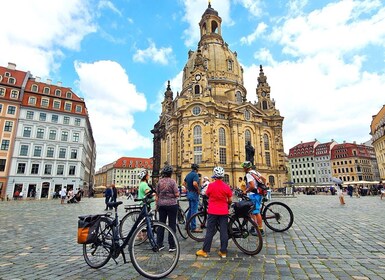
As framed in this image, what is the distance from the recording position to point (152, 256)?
155 inches

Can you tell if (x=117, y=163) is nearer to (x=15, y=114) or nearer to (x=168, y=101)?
(x=168, y=101)

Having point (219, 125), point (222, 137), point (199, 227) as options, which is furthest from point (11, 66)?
point (199, 227)

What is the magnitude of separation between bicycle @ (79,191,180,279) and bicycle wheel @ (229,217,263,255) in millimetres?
1829

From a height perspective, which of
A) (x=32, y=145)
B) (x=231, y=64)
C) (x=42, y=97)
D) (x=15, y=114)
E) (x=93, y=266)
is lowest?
(x=93, y=266)

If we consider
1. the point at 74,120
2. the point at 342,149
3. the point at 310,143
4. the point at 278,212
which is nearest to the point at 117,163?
the point at 74,120

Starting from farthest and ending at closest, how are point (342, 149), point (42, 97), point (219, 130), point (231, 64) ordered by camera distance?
point (342, 149) < point (231, 64) < point (219, 130) < point (42, 97)

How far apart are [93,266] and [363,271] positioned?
4.84 metres

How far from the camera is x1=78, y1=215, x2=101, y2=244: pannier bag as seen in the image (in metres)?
4.05

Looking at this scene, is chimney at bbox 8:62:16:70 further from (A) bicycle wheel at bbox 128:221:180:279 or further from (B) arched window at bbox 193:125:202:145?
(A) bicycle wheel at bbox 128:221:180:279

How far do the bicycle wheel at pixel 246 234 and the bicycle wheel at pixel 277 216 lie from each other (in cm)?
227

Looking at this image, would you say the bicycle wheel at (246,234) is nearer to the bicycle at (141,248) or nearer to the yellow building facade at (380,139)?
the bicycle at (141,248)

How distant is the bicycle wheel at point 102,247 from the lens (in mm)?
4324

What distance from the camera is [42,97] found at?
135 feet

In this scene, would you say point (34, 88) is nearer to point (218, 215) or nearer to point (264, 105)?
point (218, 215)
